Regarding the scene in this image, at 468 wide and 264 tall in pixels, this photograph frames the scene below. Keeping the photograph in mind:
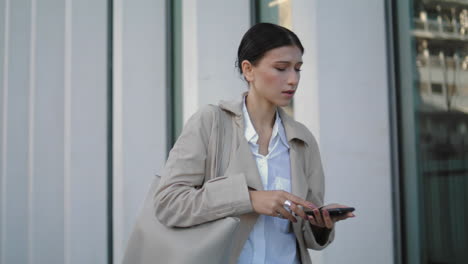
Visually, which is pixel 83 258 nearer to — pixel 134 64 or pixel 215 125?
pixel 134 64

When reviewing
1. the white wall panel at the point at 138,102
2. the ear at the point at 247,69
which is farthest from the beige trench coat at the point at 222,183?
the white wall panel at the point at 138,102

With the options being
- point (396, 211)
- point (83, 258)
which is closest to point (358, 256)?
point (396, 211)

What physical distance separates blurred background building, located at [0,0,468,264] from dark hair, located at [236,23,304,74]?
1.68m

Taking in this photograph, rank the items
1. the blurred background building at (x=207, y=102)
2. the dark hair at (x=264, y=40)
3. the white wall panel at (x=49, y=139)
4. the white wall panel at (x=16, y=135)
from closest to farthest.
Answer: the dark hair at (x=264, y=40) < the blurred background building at (x=207, y=102) < the white wall panel at (x=49, y=139) < the white wall panel at (x=16, y=135)

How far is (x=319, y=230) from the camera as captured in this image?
209 centimetres

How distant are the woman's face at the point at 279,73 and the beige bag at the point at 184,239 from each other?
22 centimetres

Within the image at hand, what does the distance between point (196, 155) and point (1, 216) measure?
28.4 ft

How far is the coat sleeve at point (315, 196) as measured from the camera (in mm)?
2043

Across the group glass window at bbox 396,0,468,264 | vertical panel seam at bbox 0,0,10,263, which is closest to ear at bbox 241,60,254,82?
glass window at bbox 396,0,468,264

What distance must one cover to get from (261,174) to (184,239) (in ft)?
1.35

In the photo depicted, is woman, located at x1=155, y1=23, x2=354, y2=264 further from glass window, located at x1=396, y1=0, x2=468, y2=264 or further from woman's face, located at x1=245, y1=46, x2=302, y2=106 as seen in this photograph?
glass window, located at x1=396, y1=0, x2=468, y2=264

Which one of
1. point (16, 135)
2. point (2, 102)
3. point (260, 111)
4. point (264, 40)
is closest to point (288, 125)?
point (260, 111)

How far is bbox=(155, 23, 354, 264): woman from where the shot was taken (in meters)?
1.80

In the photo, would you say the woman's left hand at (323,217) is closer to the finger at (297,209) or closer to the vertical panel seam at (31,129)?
the finger at (297,209)
